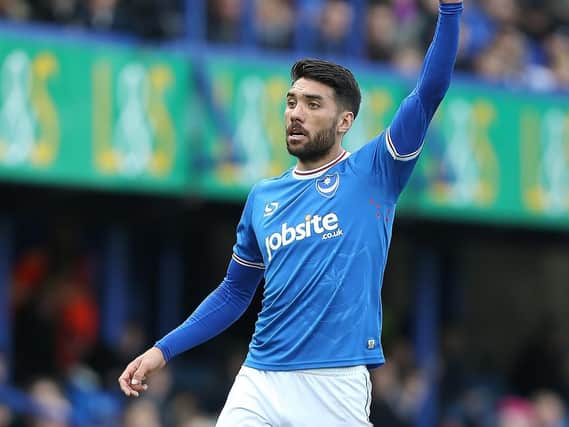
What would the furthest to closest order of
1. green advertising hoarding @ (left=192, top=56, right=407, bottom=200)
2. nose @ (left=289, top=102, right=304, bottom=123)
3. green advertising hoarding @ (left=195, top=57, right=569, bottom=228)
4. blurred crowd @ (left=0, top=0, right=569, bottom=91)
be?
green advertising hoarding @ (left=195, top=57, right=569, bottom=228), green advertising hoarding @ (left=192, top=56, right=407, bottom=200), blurred crowd @ (left=0, top=0, right=569, bottom=91), nose @ (left=289, top=102, right=304, bottom=123)

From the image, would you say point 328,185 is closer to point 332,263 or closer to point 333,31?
point 332,263

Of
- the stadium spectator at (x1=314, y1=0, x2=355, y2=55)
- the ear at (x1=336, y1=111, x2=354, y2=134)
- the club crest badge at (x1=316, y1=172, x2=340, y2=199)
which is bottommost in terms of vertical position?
the club crest badge at (x1=316, y1=172, x2=340, y2=199)

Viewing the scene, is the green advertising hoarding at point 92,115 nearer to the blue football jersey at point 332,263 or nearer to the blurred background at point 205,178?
the blurred background at point 205,178

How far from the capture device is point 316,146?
20.5ft

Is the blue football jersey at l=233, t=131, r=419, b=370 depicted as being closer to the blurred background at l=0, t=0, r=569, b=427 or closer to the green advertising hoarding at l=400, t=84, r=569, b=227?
the blurred background at l=0, t=0, r=569, b=427

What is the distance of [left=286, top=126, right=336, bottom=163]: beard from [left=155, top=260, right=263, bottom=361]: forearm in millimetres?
635

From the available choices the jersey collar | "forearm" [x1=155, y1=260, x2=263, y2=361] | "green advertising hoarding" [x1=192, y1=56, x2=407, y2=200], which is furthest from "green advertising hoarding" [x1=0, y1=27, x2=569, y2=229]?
the jersey collar

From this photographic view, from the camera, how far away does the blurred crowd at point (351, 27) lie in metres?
12.9

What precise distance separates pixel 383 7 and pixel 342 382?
9125 millimetres

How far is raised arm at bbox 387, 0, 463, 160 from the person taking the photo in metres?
5.98

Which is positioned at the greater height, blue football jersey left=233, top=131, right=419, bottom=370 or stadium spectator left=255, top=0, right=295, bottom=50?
stadium spectator left=255, top=0, right=295, bottom=50

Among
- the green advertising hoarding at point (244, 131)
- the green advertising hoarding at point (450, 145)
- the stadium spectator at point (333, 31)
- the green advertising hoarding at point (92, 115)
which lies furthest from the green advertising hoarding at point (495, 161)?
the green advertising hoarding at point (92, 115)

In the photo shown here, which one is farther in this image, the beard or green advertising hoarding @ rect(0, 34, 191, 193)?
green advertising hoarding @ rect(0, 34, 191, 193)

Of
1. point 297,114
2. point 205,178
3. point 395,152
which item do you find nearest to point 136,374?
point 297,114
